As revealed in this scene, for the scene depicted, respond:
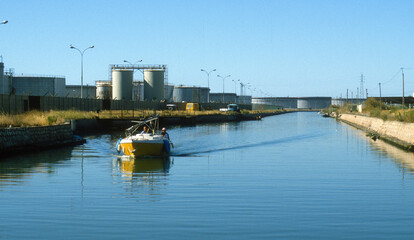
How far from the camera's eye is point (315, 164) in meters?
33.6

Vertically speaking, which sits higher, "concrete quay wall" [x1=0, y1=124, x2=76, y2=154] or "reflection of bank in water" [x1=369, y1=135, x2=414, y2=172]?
"concrete quay wall" [x1=0, y1=124, x2=76, y2=154]

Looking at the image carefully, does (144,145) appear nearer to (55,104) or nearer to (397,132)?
(397,132)

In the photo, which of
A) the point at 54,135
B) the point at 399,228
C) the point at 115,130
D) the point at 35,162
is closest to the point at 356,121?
the point at 115,130

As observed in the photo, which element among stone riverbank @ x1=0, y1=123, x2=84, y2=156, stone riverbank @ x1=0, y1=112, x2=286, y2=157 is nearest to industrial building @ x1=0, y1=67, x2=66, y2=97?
stone riverbank @ x1=0, y1=112, x2=286, y2=157

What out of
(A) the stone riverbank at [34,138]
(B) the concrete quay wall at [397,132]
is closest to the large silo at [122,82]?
(B) the concrete quay wall at [397,132]

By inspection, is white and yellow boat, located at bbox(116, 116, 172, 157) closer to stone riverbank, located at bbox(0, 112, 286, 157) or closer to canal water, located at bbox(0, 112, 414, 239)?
canal water, located at bbox(0, 112, 414, 239)

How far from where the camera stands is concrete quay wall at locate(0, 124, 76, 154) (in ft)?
120

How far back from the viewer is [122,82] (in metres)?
131

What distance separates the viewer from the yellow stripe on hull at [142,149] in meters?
36.7

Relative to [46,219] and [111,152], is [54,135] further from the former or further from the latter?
[46,219]

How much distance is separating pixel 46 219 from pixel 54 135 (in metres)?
30.3

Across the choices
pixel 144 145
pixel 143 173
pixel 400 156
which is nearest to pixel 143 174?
pixel 143 173

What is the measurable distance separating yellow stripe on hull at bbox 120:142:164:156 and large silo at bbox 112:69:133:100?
94792mm

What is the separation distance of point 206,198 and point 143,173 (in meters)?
9.58
